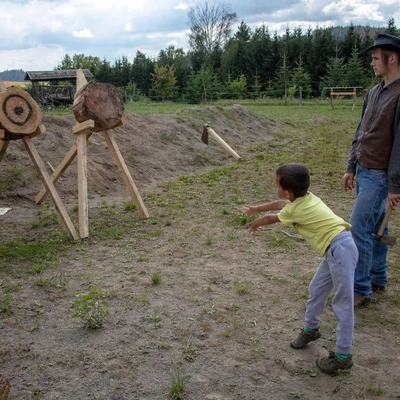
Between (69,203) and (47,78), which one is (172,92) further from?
(69,203)

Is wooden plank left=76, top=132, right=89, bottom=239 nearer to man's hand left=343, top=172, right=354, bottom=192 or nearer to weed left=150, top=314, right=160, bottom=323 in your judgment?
weed left=150, top=314, right=160, bottom=323

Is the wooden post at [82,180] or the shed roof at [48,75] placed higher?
the shed roof at [48,75]

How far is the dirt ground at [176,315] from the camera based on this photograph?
329 cm

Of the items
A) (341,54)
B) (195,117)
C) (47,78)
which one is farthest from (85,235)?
(341,54)

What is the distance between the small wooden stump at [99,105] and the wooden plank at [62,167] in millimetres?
370

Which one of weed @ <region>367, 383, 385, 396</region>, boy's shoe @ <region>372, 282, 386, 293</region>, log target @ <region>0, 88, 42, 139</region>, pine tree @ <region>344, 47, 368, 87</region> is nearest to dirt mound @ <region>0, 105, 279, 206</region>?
log target @ <region>0, 88, 42, 139</region>

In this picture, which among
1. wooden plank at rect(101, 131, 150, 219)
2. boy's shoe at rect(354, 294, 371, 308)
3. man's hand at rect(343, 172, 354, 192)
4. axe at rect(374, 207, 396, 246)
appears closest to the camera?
axe at rect(374, 207, 396, 246)

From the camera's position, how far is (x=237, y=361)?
354 cm

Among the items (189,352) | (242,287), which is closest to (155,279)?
(242,287)

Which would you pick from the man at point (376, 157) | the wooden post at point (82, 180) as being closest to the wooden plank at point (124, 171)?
the wooden post at point (82, 180)

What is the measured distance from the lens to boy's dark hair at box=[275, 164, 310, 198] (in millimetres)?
3324

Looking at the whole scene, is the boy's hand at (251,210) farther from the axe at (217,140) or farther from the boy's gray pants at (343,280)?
the axe at (217,140)

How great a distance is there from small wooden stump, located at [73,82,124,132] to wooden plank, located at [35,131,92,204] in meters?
0.37

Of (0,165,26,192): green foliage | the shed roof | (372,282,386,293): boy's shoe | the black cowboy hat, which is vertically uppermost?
the shed roof
